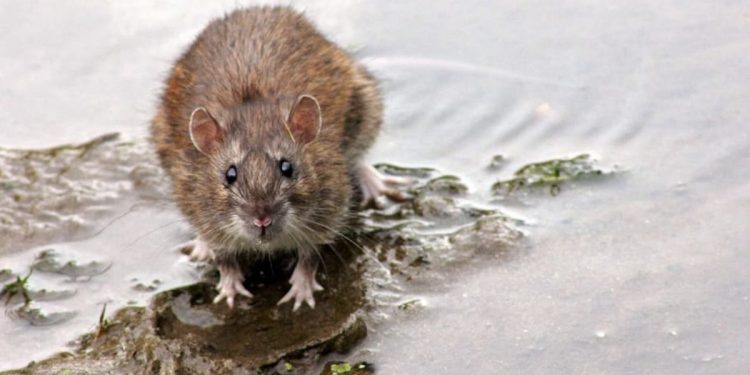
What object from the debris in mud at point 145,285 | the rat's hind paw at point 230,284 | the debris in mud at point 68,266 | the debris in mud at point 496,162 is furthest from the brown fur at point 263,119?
the debris in mud at point 496,162

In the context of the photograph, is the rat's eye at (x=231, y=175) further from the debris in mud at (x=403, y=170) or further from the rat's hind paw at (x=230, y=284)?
the debris in mud at (x=403, y=170)

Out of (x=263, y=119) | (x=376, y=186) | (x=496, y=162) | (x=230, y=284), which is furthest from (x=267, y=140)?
(x=496, y=162)

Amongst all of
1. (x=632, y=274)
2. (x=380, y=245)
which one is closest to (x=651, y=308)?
(x=632, y=274)

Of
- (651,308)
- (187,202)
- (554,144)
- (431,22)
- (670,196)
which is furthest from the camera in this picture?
(431,22)

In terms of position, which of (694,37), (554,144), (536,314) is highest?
(694,37)

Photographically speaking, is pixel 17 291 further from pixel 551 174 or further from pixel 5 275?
pixel 551 174

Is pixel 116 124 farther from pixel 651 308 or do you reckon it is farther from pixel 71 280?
pixel 651 308

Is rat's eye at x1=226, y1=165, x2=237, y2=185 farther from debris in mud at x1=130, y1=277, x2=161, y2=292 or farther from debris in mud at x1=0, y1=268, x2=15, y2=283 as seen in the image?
debris in mud at x1=0, y1=268, x2=15, y2=283
